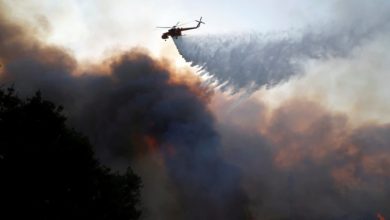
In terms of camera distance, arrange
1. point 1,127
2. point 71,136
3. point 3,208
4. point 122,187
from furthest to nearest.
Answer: point 122,187, point 71,136, point 1,127, point 3,208

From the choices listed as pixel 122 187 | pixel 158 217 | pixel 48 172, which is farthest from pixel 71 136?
pixel 158 217

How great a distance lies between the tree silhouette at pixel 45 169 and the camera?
27688mm

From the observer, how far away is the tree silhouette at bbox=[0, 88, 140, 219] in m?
27.7

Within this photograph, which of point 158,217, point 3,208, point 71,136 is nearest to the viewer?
point 3,208

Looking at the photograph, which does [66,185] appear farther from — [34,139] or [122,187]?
[122,187]

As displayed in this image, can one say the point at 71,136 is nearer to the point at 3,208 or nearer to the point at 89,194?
the point at 89,194

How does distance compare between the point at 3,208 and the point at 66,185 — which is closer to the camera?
the point at 3,208

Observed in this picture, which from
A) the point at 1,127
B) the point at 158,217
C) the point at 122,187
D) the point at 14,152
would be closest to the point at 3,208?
the point at 14,152

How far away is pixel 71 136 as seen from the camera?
3134cm

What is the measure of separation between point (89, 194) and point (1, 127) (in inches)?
328

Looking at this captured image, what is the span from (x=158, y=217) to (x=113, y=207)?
105 meters

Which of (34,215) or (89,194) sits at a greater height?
(89,194)

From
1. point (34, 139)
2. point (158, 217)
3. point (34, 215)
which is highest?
point (158, 217)

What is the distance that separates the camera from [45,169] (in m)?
28.9
